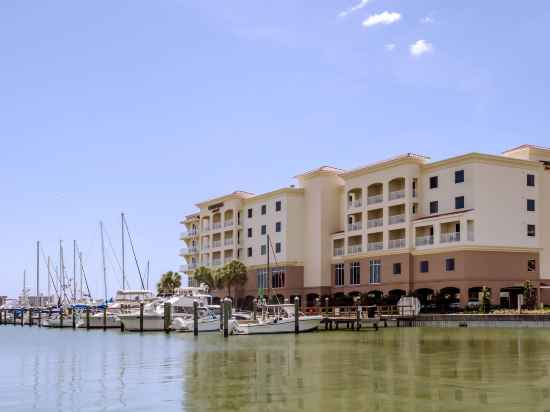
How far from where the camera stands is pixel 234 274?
355 ft

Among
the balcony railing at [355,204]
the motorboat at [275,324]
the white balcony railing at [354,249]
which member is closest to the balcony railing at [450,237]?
the white balcony railing at [354,249]

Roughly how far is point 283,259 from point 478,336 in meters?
47.8

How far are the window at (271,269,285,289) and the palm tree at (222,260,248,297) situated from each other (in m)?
5.46

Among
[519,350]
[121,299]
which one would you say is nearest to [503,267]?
[519,350]

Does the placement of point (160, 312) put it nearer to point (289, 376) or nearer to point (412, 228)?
point (412, 228)

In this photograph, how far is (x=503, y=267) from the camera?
3120 inches

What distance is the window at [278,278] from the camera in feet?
342

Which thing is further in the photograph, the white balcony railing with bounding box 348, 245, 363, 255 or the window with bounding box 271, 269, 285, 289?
the window with bounding box 271, 269, 285, 289

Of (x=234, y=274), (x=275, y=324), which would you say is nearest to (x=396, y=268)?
(x=275, y=324)

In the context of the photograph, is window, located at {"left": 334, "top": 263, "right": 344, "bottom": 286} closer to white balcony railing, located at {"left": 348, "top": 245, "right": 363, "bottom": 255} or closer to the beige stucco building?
the beige stucco building

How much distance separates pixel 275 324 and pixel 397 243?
80.7 feet

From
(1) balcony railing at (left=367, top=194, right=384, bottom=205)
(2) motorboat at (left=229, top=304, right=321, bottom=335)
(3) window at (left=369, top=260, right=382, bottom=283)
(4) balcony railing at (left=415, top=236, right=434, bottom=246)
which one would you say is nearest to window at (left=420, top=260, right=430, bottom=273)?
(4) balcony railing at (left=415, top=236, right=434, bottom=246)

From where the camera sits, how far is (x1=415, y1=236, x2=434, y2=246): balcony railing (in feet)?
273

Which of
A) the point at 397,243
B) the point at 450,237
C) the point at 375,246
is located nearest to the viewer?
the point at 450,237
